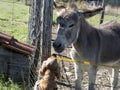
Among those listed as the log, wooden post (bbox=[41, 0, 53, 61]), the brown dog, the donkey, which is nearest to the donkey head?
the donkey

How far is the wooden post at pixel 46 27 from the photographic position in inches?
236

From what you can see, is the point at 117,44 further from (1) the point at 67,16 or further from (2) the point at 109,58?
(1) the point at 67,16

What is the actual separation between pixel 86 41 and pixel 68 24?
783 millimetres

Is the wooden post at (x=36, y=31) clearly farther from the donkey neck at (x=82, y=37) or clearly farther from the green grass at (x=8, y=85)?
the green grass at (x=8, y=85)

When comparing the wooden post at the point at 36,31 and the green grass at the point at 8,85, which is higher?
the wooden post at the point at 36,31

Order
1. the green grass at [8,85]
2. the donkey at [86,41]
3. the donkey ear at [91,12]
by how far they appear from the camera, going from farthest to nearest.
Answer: the green grass at [8,85] < the donkey ear at [91,12] < the donkey at [86,41]

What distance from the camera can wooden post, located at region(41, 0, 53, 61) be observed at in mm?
5982

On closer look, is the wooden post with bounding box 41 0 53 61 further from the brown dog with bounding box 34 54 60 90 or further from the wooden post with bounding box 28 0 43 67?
the brown dog with bounding box 34 54 60 90

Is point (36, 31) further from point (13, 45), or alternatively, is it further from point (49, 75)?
point (49, 75)

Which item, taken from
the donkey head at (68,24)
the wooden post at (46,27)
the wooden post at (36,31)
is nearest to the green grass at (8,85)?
the wooden post at (36,31)

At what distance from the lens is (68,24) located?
5.97 metres

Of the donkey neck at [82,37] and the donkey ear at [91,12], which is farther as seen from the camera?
the donkey neck at [82,37]

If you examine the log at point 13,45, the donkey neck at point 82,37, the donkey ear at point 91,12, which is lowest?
the log at point 13,45

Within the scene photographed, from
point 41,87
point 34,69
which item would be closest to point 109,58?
point 34,69
